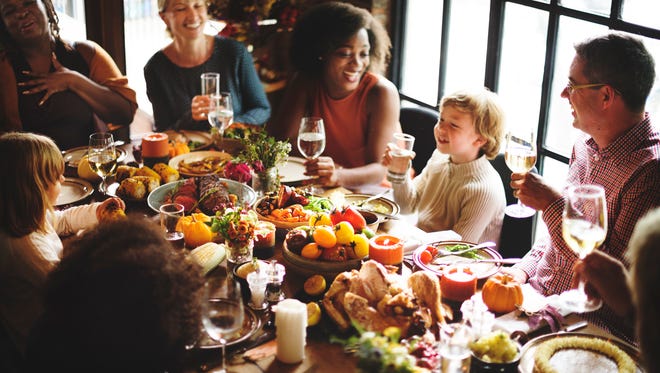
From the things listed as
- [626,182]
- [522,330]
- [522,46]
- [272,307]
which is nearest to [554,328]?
[522,330]

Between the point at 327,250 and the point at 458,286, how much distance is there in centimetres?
39

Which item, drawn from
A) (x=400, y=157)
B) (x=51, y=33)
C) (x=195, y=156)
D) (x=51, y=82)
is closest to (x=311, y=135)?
(x=400, y=157)

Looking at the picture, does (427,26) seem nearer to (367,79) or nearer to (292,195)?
(367,79)

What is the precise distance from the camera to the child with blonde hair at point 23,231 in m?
1.92

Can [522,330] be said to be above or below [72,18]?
below

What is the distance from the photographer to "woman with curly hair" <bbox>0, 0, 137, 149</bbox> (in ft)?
10.5

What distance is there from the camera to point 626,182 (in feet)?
6.93

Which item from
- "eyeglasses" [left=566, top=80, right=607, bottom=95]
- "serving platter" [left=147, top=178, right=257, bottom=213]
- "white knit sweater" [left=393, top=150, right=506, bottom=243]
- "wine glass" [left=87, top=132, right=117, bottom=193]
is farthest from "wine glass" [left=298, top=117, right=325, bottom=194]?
"eyeglasses" [left=566, top=80, right=607, bottom=95]

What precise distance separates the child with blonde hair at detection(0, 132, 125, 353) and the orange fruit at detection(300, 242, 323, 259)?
71 centimetres

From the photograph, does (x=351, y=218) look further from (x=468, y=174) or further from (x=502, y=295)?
(x=468, y=174)

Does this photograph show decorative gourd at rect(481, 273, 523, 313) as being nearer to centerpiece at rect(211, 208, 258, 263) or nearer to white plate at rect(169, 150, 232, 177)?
centerpiece at rect(211, 208, 258, 263)

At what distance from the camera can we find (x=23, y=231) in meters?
1.94

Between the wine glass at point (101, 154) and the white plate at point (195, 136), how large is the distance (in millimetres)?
657

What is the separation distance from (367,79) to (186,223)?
1.60 m
